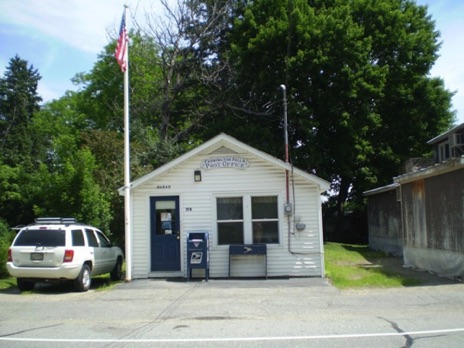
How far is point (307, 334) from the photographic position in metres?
8.34

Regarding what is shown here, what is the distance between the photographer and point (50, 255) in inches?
533

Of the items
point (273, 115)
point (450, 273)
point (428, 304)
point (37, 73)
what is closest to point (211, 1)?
point (273, 115)

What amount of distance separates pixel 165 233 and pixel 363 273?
20.8ft

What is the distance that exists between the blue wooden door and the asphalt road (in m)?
1.15

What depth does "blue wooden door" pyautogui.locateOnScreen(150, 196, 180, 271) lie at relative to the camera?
16078mm

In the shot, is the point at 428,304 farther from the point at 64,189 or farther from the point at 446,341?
the point at 64,189

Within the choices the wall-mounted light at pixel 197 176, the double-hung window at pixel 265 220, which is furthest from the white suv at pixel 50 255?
the double-hung window at pixel 265 220

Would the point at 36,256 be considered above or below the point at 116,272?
above

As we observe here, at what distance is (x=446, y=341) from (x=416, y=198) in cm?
1063

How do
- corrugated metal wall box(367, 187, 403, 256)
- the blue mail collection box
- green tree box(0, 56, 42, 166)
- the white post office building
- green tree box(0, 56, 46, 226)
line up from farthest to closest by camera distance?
green tree box(0, 56, 42, 166) < green tree box(0, 56, 46, 226) < corrugated metal wall box(367, 187, 403, 256) < the white post office building < the blue mail collection box

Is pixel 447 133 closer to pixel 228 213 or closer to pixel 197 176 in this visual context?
pixel 228 213

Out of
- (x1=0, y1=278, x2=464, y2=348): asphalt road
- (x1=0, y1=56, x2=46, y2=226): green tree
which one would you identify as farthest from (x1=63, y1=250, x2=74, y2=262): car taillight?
(x1=0, y1=56, x2=46, y2=226): green tree

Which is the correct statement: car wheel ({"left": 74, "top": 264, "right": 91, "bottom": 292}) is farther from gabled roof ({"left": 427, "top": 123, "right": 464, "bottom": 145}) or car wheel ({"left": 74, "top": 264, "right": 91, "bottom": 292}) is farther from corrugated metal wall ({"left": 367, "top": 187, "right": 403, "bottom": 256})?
gabled roof ({"left": 427, "top": 123, "right": 464, "bottom": 145})

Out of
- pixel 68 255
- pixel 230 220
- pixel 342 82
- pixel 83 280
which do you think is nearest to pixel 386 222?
pixel 342 82
